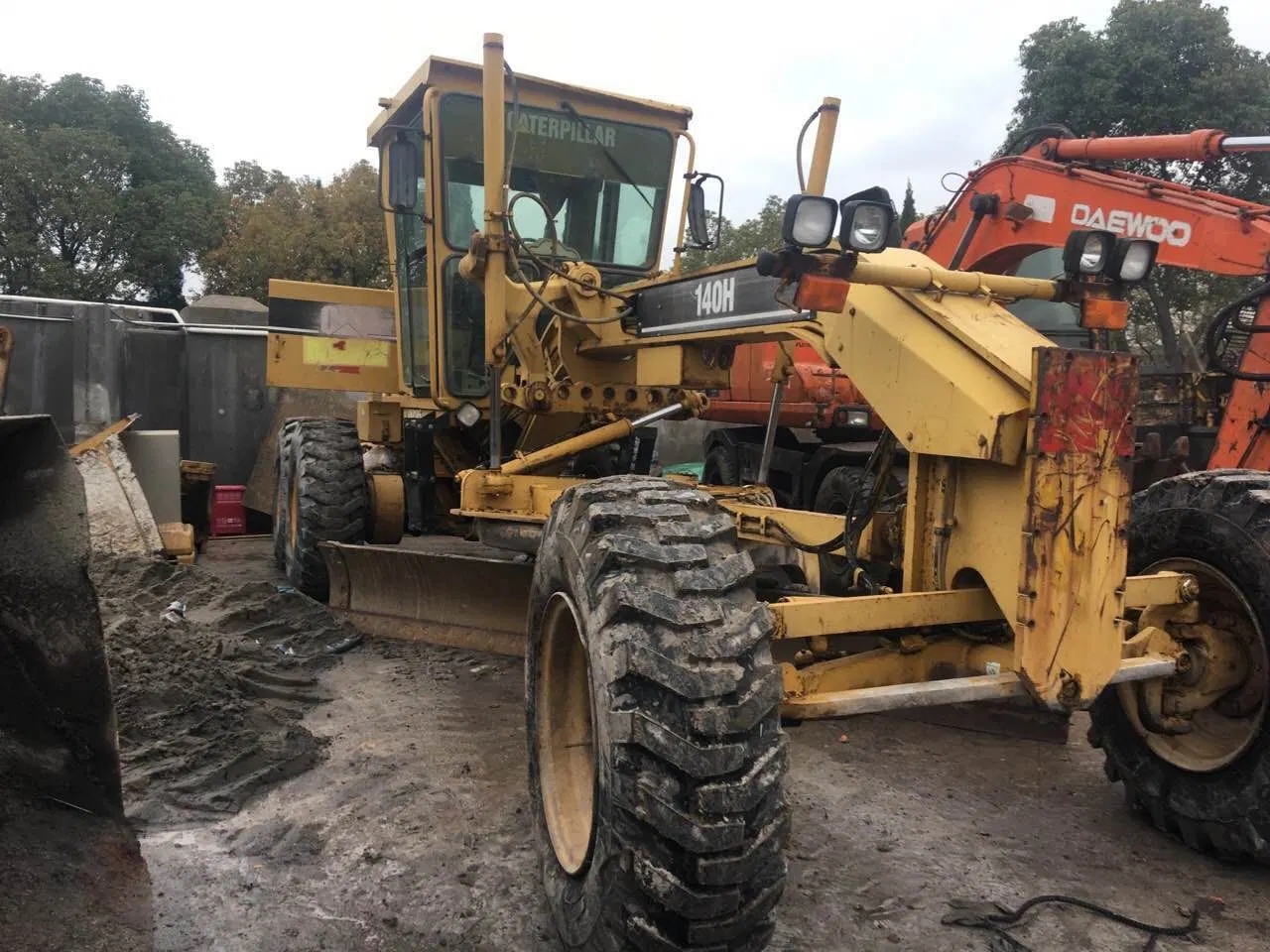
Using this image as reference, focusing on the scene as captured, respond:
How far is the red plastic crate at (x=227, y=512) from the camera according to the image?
10.2 metres

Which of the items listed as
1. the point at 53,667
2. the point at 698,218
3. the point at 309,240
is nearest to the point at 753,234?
the point at 309,240

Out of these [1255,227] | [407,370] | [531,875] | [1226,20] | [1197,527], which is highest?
[1226,20]

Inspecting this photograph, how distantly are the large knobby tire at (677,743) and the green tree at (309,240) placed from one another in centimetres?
2470

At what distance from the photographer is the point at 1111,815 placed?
384 cm

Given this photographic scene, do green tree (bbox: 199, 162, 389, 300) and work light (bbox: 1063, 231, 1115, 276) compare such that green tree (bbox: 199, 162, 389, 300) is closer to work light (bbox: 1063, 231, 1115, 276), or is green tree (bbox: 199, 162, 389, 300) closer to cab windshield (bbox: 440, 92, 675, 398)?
cab windshield (bbox: 440, 92, 675, 398)

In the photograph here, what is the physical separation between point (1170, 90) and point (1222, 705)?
16444 mm

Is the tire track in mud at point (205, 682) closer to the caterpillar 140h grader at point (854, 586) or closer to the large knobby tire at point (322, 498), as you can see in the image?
the large knobby tire at point (322, 498)

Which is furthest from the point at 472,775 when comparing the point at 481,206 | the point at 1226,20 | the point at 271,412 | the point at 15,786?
the point at 1226,20

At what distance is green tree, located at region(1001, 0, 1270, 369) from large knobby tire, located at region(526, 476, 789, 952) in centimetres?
1532

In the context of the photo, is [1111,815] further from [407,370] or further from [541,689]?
[407,370]

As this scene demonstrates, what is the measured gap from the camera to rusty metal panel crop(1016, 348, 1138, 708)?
268 centimetres

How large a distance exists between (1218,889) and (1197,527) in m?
1.16

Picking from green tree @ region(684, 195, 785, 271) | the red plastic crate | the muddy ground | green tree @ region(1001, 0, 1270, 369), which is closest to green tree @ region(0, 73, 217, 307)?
green tree @ region(684, 195, 785, 271)

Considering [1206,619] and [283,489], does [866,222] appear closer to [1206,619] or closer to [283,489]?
[1206,619]
